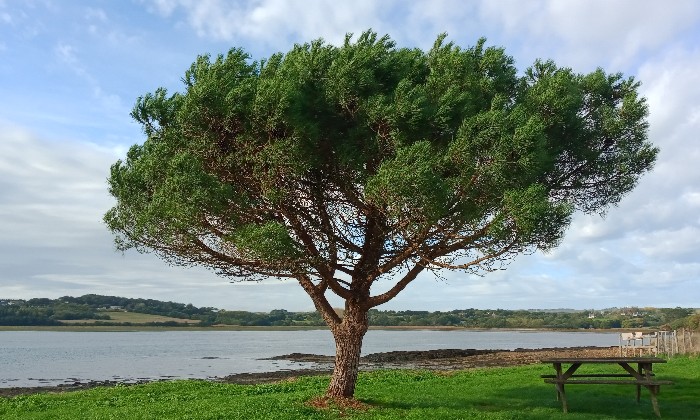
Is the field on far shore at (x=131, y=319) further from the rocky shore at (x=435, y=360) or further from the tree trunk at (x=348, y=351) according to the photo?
the tree trunk at (x=348, y=351)

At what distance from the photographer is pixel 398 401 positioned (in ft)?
55.2

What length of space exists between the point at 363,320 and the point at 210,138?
637 centimetres

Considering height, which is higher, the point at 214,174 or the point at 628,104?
the point at 628,104

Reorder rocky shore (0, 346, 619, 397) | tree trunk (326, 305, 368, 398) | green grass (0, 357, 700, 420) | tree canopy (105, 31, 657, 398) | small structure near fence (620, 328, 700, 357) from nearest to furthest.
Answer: tree canopy (105, 31, 657, 398) < green grass (0, 357, 700, 420) < tree trunk (326, 305, 368, 398) < small structure near fence (620, 328, 700, 357) < rocky shore (0, 346, 619, 397)

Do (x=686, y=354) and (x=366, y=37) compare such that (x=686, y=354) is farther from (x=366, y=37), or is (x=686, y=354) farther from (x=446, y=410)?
(x=366, y=37)

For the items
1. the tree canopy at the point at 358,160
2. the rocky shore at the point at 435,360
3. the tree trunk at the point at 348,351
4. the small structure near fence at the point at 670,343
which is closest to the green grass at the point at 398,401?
the tree trunk at the point at 348,351

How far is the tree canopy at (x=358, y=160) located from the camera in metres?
12.8

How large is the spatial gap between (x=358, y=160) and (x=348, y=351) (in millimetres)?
5347

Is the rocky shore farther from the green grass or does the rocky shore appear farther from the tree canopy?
the tree canopy

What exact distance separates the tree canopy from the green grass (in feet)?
9.27

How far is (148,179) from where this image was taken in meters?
14.1

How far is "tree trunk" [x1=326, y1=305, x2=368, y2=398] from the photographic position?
52.2 feet

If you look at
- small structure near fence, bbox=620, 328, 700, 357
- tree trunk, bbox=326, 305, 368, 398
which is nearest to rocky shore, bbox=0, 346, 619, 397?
small structure near fence, bbox=620, 328, 700, 357

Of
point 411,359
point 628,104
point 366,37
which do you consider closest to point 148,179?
point 366,37
